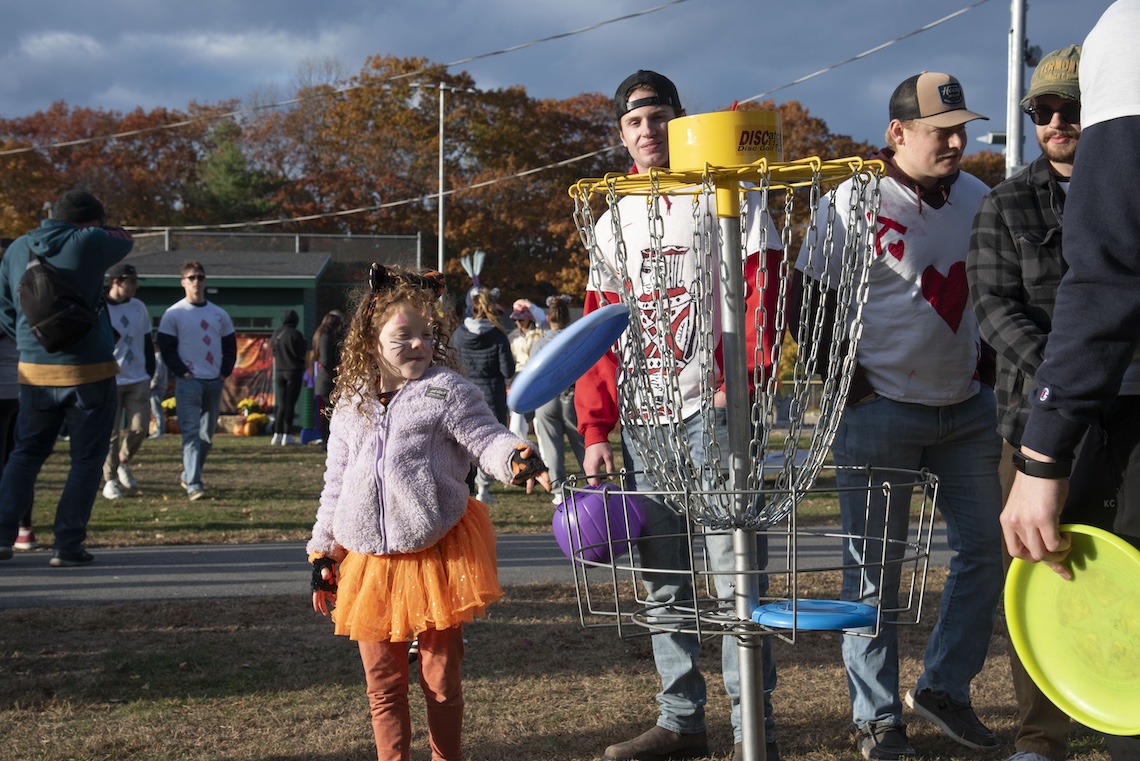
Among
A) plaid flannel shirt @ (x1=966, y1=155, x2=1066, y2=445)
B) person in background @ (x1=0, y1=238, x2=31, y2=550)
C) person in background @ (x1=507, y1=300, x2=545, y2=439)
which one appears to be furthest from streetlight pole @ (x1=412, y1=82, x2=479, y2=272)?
plaid flannel shirt @ (x1=966, y1=155, x2=1066, y2=445)

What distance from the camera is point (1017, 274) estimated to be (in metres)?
3.44

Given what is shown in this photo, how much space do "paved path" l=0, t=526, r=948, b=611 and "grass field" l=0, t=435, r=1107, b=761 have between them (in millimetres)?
340

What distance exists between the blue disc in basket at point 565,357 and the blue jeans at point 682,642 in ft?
4.33

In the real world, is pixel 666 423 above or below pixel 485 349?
below

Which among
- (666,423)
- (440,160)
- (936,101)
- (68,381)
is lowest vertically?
(666,423)

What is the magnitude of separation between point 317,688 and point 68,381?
316cm

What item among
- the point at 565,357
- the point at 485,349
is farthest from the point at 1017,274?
the point at 485,349

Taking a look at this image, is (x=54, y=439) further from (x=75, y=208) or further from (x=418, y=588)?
(x=418, y=588)

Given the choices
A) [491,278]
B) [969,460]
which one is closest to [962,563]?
[969,460]

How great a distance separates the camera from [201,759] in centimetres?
394

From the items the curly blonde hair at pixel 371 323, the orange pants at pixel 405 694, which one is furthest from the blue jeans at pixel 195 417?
the orange pants at pixel 405 694

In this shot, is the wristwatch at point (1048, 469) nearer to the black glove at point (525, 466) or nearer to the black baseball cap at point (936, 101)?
the black glove at point (525, 466)

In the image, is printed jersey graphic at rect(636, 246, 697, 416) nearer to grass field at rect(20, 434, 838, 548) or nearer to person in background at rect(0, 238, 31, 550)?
person in background at rect(0, 238, 31, 550)

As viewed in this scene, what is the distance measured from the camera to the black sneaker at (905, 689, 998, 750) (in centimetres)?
400
